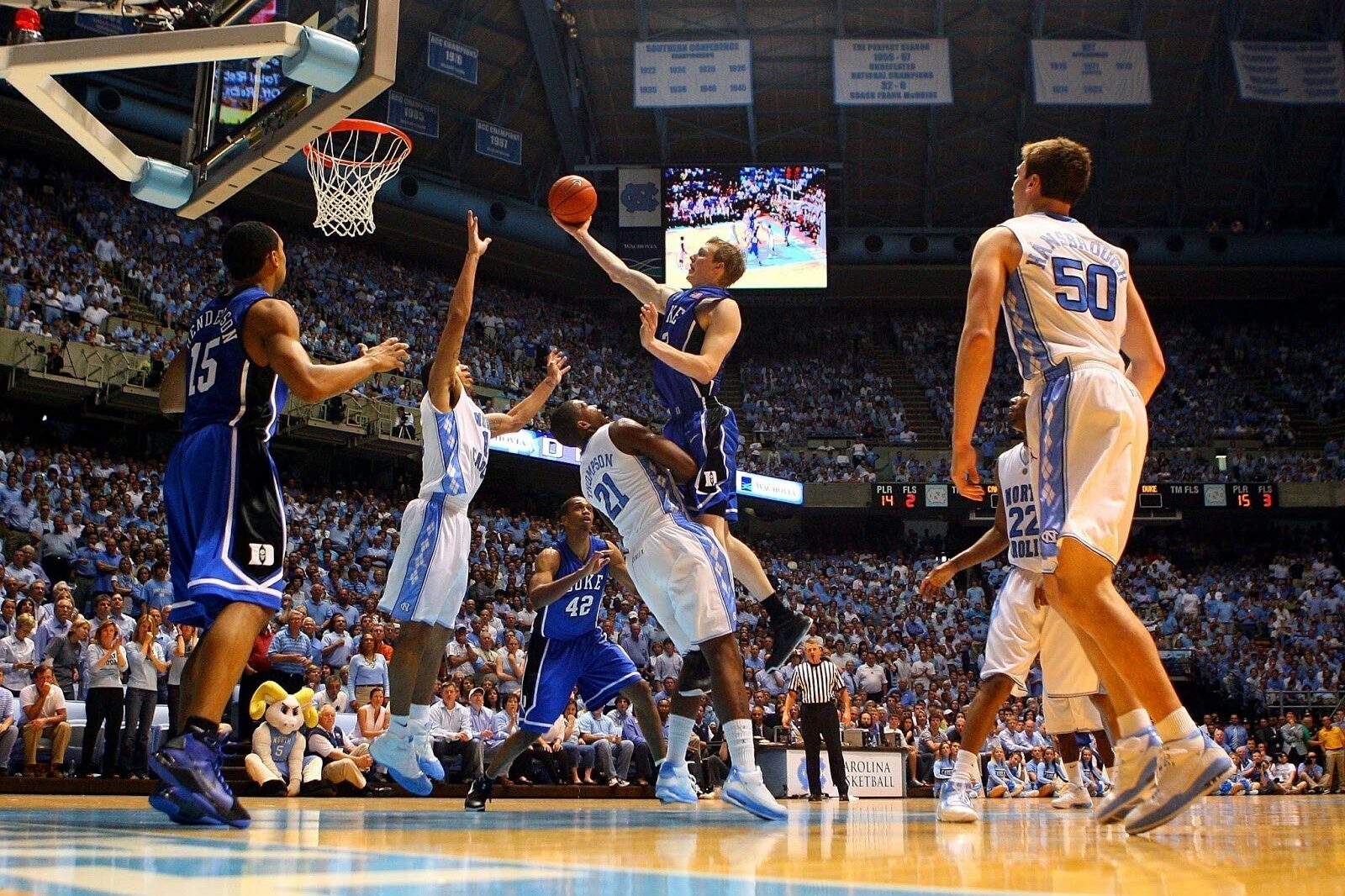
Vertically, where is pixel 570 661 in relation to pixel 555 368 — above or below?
below

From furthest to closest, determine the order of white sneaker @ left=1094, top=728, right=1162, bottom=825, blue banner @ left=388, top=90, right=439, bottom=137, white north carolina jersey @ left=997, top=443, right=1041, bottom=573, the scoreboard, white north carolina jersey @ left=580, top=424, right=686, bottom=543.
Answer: the scoreboard → blue banner @ left=388, top=90, right=439, bottom=137 → white north carolina jersey @ left=997, top=443, right=1041, bottom=573 → white north carolina jersey @ left=580, top=424, right=686, bottom=543 → white sneaker @ left=1094, top=728, right=1162, bottom=825

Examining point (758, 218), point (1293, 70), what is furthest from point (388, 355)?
point (1293, 70)

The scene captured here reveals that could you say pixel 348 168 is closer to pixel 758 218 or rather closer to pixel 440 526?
pixel 440 526

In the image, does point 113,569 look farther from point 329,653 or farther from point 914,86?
point 914,86

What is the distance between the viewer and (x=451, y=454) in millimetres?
5992

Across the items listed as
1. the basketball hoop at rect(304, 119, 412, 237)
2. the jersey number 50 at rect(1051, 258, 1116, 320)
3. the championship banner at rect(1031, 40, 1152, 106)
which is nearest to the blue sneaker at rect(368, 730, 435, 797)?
the jersey number 50 at rect(1051, 258, 1116, 320)

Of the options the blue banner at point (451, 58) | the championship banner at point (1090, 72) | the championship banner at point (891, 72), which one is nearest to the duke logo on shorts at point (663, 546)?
the championship banner at point (891, 72)

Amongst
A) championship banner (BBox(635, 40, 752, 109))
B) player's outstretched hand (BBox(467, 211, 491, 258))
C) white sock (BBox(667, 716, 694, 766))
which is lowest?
white sock (BBox(667, 716, 694, 766))

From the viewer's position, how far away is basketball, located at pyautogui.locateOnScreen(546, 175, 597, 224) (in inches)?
253

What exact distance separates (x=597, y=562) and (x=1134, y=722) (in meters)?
3.24

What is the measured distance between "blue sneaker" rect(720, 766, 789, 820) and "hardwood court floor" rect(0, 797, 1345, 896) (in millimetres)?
157

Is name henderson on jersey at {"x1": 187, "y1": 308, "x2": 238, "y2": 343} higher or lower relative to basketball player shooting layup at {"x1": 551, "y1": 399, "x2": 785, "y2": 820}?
higher

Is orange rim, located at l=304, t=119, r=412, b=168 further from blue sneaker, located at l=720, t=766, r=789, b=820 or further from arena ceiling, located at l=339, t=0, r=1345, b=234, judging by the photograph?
arena ceiling, located at l=339, t=0, r=1345, b=234

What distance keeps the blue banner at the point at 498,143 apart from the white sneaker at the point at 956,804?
23114mm
